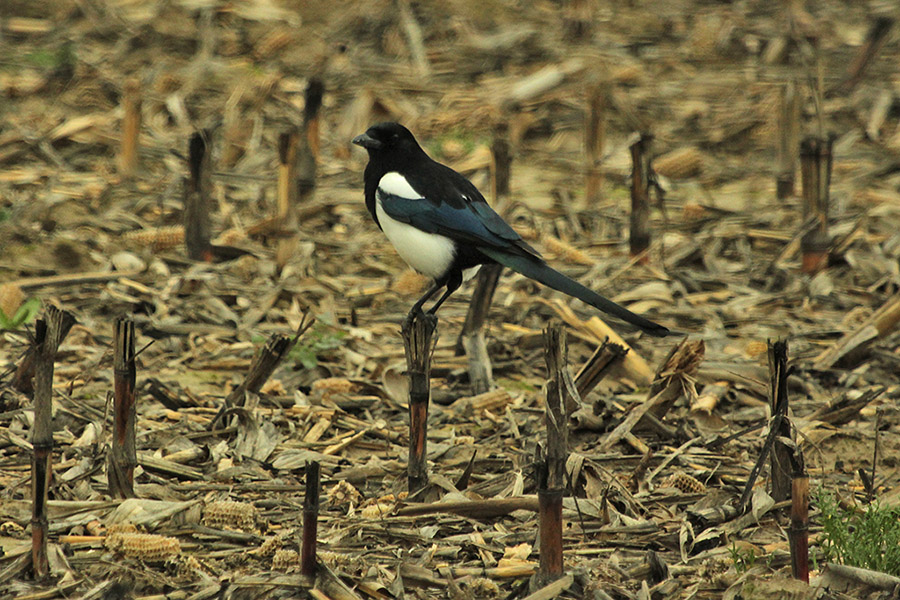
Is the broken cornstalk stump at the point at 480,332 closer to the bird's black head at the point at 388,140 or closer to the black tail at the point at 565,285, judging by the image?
the black tail at the point at 565,285

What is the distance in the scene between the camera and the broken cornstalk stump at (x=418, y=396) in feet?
13.8

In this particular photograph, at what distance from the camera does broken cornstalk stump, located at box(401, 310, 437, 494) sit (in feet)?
Answer: 13.8

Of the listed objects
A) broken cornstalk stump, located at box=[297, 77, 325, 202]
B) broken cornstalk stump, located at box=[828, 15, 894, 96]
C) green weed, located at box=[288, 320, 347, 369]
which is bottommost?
green weed, located at box=[288, 320, 347, 369]

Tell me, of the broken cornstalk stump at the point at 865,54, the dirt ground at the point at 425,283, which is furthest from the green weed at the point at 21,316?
the broken cornstalk stump at the point at 865,54

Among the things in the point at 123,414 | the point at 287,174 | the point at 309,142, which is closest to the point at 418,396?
the point at 123,414

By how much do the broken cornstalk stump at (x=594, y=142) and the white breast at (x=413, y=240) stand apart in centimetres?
Answer: 346

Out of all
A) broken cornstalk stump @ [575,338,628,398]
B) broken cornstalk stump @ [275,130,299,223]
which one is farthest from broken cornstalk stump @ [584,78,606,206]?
broken cornstalk stump @ [575,338,628,398]

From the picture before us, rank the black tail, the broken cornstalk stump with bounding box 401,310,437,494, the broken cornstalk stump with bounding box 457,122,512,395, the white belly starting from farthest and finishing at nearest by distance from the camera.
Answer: the broken cornstalk stump with bounding box 457,122,512,395
the white belly
the black tail
the broken cornstalk stump with bounding box 401,310,437,494

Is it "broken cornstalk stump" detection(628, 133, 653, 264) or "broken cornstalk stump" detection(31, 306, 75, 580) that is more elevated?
"broken cornstalk stump" detection(628, 133, 653, 264)

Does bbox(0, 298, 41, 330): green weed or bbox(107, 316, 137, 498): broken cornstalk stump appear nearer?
bbox(107, 316, 137, 498): broken cornstalk stump

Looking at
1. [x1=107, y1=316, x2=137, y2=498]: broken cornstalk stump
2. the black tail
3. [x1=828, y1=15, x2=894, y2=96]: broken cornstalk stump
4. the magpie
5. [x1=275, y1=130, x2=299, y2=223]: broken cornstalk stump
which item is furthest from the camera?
[x1=828, y1=15, x2=894, y2=96]: broken cornstalk stump

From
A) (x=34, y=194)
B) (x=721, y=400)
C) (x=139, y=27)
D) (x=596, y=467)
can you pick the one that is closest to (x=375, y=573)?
(x=596, y=467)

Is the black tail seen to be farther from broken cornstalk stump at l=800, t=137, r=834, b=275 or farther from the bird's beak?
broken cornstalk stump at l=800, t=137, r=834, b=275

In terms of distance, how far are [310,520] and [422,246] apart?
2.15 metres
